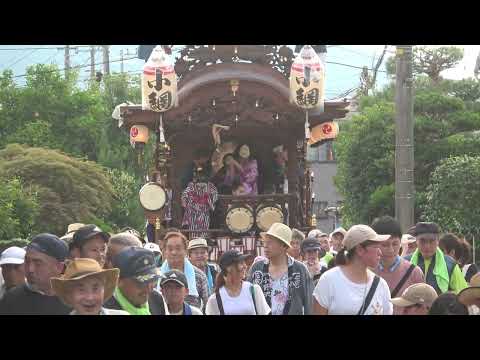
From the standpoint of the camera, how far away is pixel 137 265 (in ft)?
20.8

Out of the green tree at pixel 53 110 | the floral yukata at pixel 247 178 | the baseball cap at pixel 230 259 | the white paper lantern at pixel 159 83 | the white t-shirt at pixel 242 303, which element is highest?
the green tree at pixel 53 110

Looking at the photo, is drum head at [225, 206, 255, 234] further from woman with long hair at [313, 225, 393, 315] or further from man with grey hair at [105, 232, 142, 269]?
woman with long hair at [313, 225, 393, 315]

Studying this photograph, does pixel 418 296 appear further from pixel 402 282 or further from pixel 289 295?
pixel 289 295

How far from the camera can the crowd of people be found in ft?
20.5

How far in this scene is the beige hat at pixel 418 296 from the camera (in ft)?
24.7

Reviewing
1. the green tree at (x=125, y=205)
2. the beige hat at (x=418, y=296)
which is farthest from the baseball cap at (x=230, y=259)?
the green tree at (x=125, y=205)

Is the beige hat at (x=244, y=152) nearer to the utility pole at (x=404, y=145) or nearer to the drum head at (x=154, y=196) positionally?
the drum head at (x=154, y=196)

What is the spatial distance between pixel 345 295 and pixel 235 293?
1.24 metres

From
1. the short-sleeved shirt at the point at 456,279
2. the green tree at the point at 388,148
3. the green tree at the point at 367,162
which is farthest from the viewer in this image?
the green tree at the point at 367,162

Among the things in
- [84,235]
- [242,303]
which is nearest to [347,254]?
[242,303]
